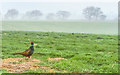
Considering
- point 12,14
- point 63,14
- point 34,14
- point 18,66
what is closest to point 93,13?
point 63,14

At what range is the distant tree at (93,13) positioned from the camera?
133 meters

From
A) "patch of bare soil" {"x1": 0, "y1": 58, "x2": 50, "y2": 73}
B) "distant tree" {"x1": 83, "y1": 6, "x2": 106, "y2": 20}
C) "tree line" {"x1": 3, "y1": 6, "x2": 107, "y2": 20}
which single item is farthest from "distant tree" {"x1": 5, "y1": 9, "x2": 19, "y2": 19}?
"patch of bare soil" {"x1": 0, "y1": 58, "x2": 50, "y2": 73}

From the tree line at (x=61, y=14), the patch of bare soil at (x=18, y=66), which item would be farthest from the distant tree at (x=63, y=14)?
the patch of bare soil at (x=18, y=66)

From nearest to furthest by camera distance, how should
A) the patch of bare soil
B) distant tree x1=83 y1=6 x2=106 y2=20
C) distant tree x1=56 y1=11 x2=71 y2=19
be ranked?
the patch of bare soil
distant tree x1=83 y1=6 x2=106 y2=20
distant tree x1=56 y1=11 x2=71 y2=19

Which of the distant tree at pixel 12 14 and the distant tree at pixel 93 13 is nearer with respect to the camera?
the distant tree at pixel 93 13

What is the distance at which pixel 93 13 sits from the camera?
138250 mm

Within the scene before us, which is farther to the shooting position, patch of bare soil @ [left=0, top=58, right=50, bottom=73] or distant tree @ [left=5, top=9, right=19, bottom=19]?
distant tree @ [left=5, top=9, right=19, bottom=19]

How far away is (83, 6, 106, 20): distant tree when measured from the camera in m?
133

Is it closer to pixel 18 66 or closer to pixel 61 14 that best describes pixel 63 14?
pixel 61 14

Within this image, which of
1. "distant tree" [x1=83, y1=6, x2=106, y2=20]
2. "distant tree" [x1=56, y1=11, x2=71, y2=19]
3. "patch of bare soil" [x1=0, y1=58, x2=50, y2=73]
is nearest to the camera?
"patch of bare soil" [x1=0, y1=58, x2=50, y2=73]

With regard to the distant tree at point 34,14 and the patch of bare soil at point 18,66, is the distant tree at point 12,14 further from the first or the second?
the patch of bare soil at point 18,66

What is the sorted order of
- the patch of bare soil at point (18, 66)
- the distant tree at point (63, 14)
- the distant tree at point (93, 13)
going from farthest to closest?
the distant tree at point (63, 14)
the distant tree at point (93, 13)
the patch of bare soil at point (18, 66)

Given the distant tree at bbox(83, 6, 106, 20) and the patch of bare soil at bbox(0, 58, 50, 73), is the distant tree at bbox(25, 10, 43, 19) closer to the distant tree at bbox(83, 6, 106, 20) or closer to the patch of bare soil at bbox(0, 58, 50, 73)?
the distant tree at bbox(83, 6, 106, 20)

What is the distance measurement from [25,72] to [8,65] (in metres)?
2.59
